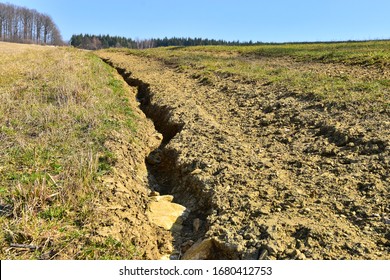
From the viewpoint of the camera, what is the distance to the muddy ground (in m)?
2.88

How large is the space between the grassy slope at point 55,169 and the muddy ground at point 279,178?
923 millimetres

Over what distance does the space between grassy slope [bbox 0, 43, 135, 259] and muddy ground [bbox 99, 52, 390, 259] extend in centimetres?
92

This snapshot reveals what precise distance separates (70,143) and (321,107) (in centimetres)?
444

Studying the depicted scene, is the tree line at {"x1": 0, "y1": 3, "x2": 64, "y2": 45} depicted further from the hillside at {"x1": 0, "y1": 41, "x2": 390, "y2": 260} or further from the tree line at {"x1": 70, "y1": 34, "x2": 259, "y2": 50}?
the hillside at {"x1": 0, "y1": 41, "x2": 390, "y2": 260}

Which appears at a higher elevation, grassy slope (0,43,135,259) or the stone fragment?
grassy slope (0,43,135,259)

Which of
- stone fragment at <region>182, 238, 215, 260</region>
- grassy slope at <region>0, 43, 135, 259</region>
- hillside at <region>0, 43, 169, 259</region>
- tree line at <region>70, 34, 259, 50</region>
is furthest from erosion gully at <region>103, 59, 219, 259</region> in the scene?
tree line at <region>70, 34, 259, 50</region>

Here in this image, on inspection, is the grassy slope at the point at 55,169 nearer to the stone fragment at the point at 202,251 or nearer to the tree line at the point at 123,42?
the stone fragment at the point at 202,251

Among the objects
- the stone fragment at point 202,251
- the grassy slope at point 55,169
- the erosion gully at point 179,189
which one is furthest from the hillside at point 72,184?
the stone fragment at point 202,251

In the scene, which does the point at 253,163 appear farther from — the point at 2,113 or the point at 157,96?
the point at 157,96

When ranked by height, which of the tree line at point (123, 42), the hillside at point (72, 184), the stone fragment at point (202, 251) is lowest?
the stone fragment at point (202, 251)

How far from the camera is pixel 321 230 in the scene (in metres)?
2.89

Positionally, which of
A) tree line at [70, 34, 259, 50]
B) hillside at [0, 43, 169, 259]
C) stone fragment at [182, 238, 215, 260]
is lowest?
stone fragment at [182, 238, 215, 260]

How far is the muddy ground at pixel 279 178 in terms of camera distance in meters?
2.88

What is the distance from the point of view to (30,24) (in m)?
112
